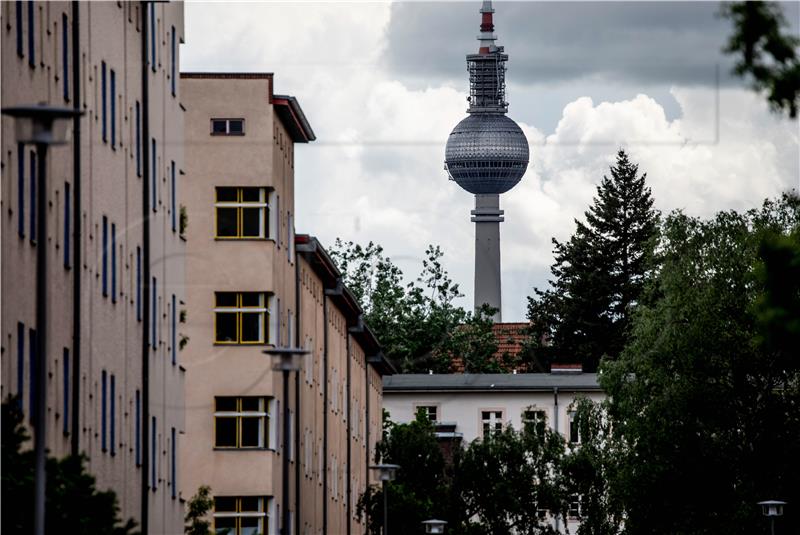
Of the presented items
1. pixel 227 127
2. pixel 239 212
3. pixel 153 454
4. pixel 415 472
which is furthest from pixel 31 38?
pixel 415 472

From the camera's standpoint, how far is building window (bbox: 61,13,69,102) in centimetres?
3656

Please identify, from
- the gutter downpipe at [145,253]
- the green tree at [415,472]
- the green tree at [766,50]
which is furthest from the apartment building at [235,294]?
the green tree at [766,50]

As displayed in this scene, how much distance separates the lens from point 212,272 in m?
57.2

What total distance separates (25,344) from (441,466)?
48.4 metres

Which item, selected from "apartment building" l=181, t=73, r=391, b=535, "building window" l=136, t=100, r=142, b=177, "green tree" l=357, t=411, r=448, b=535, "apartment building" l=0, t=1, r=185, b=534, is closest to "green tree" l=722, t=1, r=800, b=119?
"apartment building" l=0, t=1, r=185, b=534

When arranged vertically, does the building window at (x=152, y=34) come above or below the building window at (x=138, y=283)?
above

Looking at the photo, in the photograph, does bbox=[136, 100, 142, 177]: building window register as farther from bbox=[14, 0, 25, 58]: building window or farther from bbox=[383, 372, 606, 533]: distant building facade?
bbox=[383, 372, 606, 533]: distant building facade

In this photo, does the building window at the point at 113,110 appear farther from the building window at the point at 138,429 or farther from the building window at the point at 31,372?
the building window at the point at 31,372

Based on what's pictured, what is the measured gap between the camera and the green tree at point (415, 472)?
247 feet

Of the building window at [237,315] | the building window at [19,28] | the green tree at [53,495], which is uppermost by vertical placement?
the building window at [19,28]

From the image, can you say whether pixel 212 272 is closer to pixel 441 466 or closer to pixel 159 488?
pixel 159 488

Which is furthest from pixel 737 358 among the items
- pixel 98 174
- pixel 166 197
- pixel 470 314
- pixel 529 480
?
pixel 470 314

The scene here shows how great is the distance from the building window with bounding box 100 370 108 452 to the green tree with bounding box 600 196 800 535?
99.9 ft

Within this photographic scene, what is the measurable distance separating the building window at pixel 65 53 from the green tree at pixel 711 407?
113ft
